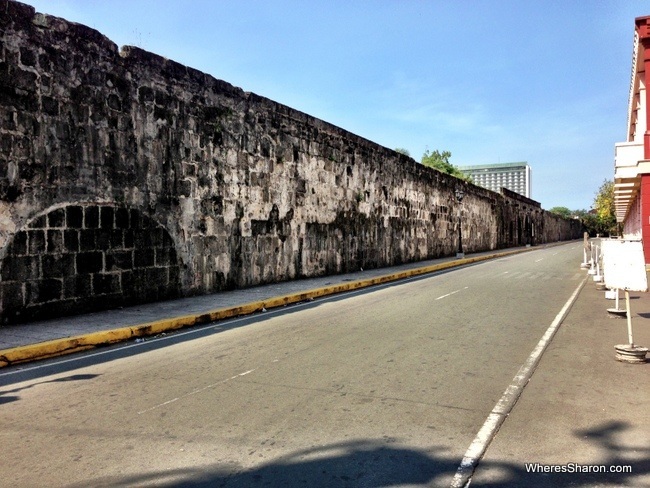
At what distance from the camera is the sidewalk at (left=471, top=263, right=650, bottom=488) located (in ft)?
10.4

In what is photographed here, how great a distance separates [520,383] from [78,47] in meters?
9.12

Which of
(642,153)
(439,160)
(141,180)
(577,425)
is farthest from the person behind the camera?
(439,160)

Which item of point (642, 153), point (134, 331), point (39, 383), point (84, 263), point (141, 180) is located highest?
point (642, 153)

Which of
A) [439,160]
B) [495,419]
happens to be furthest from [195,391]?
[439,160]

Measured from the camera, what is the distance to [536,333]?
7.61 metres

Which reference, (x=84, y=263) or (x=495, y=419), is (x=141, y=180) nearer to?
(x=84, y=263)

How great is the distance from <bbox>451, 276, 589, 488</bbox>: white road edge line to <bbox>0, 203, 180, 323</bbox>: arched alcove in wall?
744 cm

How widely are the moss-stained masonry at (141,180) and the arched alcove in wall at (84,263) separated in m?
0.02

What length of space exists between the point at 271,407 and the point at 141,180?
736cm

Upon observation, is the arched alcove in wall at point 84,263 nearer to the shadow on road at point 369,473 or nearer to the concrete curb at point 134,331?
the concrete curb at point 134,331

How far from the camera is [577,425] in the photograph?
3.98 m

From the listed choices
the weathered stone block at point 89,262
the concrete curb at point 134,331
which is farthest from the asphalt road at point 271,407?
the weathered stone block at point 89,262

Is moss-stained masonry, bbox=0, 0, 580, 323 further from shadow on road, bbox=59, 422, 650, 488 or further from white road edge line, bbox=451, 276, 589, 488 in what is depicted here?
white road edge line, bbox=451, 276, 589, 488

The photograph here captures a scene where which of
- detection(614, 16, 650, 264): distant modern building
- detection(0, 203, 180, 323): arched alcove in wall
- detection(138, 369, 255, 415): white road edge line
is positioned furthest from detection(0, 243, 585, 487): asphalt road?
detection(614, 16, 650, 264): distant modern building
